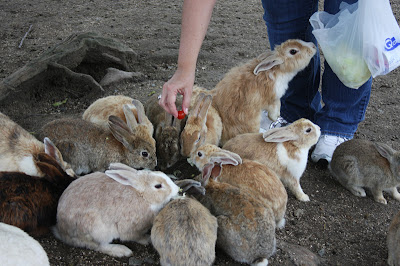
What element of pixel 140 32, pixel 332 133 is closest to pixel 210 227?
pixel 332 133

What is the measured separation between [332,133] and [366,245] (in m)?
1.47

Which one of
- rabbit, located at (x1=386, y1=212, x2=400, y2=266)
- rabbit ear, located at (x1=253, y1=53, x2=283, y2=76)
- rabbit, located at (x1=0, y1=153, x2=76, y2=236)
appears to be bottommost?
rabbit, located at (x1=386, y1=212, x2=400, y2=266)

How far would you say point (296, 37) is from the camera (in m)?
4.67

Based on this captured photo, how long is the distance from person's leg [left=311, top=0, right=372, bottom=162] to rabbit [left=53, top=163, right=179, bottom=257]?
2153mm

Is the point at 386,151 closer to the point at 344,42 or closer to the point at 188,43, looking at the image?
the point at 344,42

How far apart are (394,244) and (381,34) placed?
1.89m

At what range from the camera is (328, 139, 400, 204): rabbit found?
4035mm

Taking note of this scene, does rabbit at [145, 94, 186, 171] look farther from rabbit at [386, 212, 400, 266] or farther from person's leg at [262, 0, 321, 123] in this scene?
rabbit at [386, 212, 400, 266]

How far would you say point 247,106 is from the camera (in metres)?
4.48

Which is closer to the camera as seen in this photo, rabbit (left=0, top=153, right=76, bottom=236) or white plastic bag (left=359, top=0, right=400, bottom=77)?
rabbit (left=0, top=153, right=76, bottom=236)

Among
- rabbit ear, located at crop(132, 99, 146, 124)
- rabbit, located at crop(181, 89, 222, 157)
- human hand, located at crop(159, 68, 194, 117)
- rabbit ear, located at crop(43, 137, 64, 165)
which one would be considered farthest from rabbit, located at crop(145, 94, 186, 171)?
rabbit ear, located at crop(43, 137, 64, 165)

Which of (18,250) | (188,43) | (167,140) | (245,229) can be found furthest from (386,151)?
(18,250)

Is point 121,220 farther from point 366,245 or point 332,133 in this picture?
point 332,133

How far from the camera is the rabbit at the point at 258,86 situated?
4.45 metres
